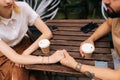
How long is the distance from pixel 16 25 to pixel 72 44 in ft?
2.18

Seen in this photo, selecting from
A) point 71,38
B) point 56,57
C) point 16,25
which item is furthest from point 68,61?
point 16,25

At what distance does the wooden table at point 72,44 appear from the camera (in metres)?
2.22

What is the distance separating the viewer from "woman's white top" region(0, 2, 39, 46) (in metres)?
2.62

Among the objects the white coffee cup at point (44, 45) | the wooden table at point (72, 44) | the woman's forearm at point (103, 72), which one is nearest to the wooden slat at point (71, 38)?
the wooden table at point (72, 44)

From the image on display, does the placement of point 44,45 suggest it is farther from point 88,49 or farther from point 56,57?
point 88,49

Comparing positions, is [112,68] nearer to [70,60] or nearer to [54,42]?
[70,60]

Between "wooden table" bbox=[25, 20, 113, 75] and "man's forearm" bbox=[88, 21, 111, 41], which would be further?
"man's forearm" bbox=[88, 21, 111, 41]

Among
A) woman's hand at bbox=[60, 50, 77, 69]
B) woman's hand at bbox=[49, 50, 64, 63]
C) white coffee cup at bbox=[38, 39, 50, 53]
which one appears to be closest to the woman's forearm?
woman's hand at bbox=[60, 50, 77, 69]

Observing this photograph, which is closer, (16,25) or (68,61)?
(68,61)

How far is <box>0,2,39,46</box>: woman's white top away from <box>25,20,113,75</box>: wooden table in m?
0.33

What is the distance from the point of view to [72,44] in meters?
2.49

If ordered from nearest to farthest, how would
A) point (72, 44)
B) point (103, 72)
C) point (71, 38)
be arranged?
point (103, 72) < point (72, 44) < point (71, 38)

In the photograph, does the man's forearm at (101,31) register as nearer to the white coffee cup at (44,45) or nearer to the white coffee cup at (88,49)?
the white coffee cup at (88,49)

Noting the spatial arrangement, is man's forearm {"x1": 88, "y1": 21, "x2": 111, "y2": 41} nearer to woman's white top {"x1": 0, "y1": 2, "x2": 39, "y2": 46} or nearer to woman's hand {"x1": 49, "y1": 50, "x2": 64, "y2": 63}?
woman's hand {"x1": 49, "y1": 50, "x2": 64, "y2": 63}
